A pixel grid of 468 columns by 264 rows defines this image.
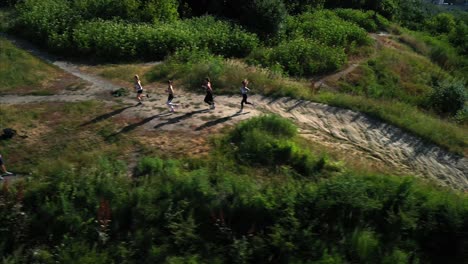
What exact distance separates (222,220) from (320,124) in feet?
24.6

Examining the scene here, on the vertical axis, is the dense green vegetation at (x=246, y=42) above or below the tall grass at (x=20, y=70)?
above

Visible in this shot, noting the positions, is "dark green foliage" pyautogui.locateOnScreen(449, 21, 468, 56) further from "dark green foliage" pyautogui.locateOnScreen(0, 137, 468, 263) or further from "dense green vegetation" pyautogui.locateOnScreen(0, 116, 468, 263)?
"dark green foliage" pyautogui.locateOnScreen(0, 137, 468, 263)

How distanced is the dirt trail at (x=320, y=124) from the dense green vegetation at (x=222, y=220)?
11.5 feet

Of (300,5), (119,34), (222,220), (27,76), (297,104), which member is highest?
(300,5)

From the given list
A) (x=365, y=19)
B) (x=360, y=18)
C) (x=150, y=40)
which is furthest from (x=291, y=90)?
(x=365, y=19)

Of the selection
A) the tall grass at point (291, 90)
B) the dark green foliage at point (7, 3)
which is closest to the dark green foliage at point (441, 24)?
the tall grass at point (291, 90)

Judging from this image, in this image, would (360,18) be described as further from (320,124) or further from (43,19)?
(43,19)

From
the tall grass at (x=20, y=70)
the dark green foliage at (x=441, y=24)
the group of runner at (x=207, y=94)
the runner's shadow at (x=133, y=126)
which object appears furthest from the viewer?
the dark green foliage at (x=441, y=24)

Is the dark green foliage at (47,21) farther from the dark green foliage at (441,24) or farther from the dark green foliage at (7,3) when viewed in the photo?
the dark green foliage at (441,24)

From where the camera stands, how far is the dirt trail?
15.9 meters

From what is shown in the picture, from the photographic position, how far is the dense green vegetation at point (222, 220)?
10.8 m

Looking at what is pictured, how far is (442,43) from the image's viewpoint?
34812 mm

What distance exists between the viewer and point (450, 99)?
72.5 feet

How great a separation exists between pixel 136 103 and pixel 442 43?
26.2m
